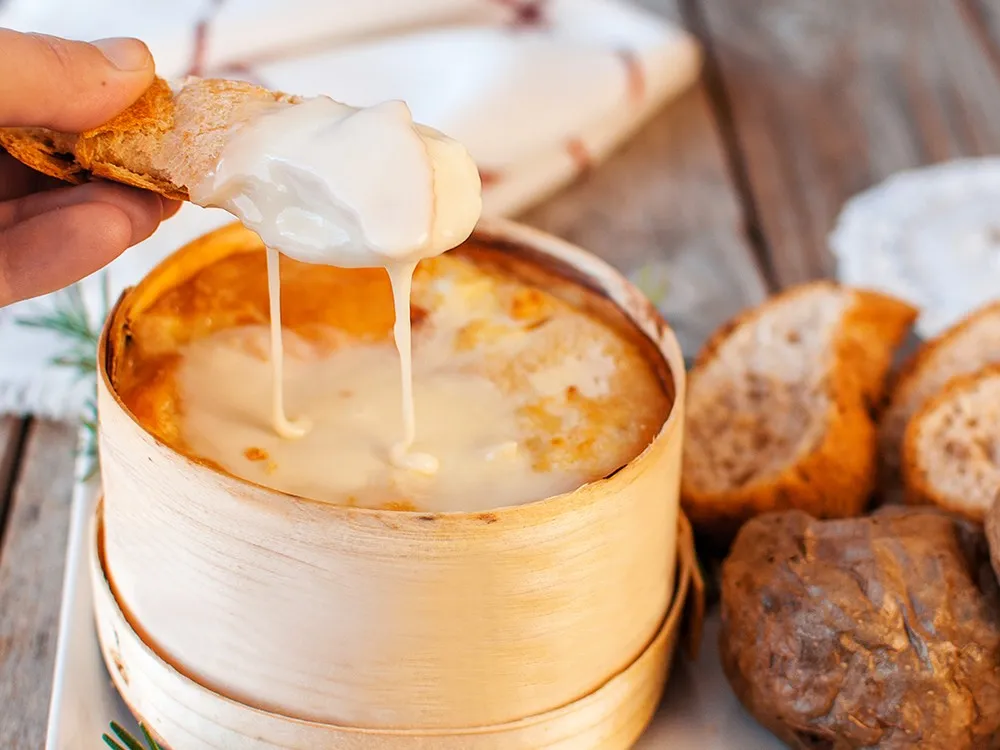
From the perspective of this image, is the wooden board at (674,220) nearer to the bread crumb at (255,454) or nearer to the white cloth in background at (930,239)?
the white cloth in background at (930,239)

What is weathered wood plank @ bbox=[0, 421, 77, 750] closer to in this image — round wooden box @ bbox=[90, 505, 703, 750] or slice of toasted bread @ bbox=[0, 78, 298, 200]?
round wooden box @ bbox=[90, 505, 703, 750]

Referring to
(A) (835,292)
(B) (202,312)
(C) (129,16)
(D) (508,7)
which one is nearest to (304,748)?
(B) (202,312)

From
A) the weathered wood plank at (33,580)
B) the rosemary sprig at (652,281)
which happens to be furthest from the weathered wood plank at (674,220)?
the weathered wood plank at (33,580)

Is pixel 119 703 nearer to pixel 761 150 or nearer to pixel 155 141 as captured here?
pixel 155 141


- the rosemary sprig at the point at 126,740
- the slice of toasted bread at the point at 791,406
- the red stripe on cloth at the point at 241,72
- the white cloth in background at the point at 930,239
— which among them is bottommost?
the white cloth in background at the point at 930,239

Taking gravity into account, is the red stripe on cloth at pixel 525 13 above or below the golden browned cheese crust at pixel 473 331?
below
